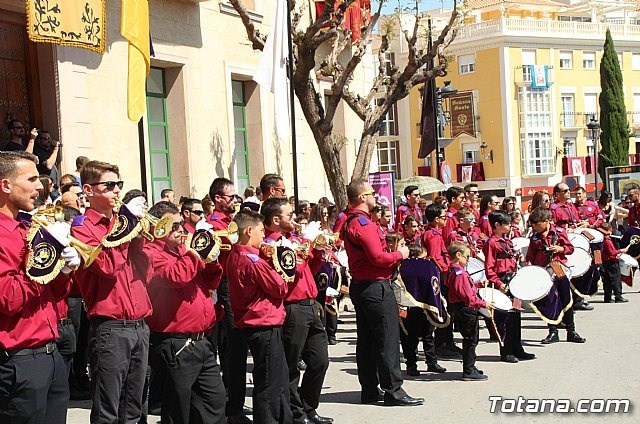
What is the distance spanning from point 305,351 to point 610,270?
905 cm

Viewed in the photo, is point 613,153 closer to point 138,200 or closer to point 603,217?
point 603,217

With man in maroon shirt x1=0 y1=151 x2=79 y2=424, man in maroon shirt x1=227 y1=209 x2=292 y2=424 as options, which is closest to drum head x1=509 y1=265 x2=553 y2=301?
man in maroon shirt x1=227 y1=209 x2=292 y2=424

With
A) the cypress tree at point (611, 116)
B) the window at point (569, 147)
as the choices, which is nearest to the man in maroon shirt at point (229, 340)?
the cypress tree at point (611, 116)

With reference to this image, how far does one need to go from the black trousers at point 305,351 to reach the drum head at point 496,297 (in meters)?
2.92

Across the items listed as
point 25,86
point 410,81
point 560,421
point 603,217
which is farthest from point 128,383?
point 410,81

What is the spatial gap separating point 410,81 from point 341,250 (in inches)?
300

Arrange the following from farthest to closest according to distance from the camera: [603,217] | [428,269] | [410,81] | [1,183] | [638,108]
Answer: [638,108] < [410,81] < [603,217] < [428,269] < [1,183]

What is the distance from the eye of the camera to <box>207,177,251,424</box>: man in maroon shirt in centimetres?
749

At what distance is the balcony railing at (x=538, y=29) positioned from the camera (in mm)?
57594

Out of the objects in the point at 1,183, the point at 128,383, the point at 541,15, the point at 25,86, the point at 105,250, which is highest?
the point at 541,15

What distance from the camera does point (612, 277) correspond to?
595 inches

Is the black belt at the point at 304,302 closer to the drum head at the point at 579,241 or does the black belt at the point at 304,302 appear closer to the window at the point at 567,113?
the drum head at the point at 579,241

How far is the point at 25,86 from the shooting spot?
14.3m

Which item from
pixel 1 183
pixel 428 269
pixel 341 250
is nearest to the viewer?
pixel 1 183
